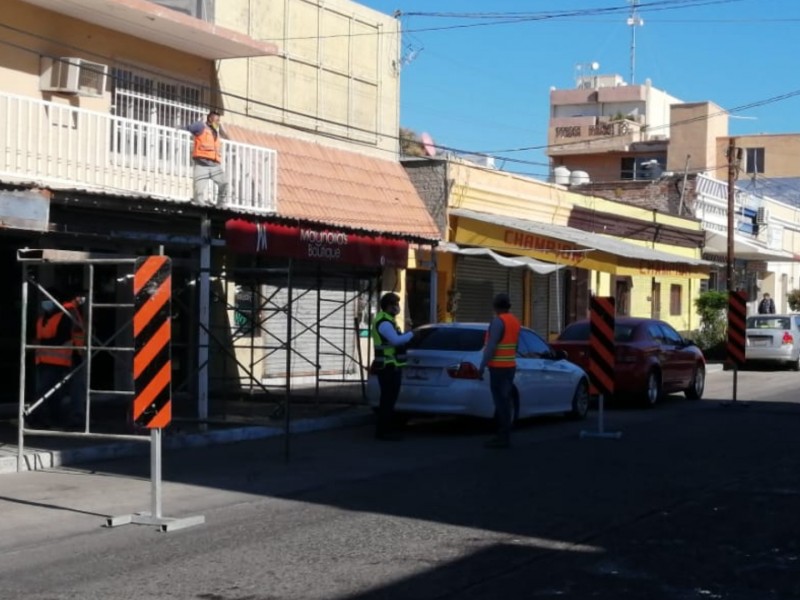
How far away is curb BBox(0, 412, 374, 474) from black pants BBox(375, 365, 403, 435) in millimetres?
1344

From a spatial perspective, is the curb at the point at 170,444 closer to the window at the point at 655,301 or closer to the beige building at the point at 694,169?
the window at the point at 655,301

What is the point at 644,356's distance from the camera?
65.8ft

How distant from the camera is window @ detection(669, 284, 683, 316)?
39.5 metres

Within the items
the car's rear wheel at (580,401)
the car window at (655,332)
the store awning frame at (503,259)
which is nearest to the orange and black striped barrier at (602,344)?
the car's rear wheel at (580,401)

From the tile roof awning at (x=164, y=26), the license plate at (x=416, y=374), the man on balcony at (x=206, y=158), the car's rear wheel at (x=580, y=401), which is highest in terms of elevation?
the tile roof awning at (x=164, y=26)

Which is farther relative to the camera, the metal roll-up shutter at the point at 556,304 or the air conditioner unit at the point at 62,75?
the metal roll-up shutter at the point at 556,304

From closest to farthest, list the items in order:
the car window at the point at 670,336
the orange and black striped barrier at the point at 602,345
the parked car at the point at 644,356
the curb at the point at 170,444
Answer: the curb at the point at 170,444, the orange and black striped barrier at the point at 602,345, the parked car at the point at 644,356, the car window at the point at 670,336

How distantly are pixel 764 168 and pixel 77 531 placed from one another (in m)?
59.7

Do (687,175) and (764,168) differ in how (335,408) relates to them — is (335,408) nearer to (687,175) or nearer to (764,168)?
(687,175)

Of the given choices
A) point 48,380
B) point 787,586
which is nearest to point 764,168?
point 48,380

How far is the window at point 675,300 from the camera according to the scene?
130ft

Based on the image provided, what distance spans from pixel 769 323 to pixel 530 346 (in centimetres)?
1628

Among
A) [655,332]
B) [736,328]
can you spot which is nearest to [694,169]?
[736,328]

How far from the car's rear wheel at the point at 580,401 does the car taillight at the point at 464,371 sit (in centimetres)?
288
